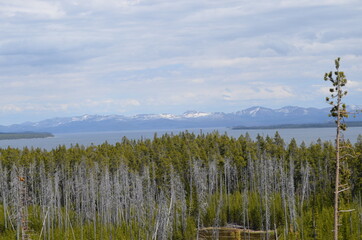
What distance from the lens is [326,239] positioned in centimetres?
6103

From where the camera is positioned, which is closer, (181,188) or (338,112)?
(338,112)

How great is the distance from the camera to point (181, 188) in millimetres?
78562

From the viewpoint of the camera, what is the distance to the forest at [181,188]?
7638 cm

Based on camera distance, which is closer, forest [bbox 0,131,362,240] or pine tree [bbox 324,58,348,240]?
pine tree [bbox 324,58,348,240]

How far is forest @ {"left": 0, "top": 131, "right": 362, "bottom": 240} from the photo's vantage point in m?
76.4

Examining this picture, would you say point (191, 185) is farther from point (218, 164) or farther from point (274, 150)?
point (274, 150)

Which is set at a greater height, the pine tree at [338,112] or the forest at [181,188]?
the pine tree at [338,112]

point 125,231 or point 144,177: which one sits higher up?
point 144,177

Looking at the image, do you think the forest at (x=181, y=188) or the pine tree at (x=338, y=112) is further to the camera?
the forest at (x=181, y=188)

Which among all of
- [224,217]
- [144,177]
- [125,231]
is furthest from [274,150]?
[125,231]

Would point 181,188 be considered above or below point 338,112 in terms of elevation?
below

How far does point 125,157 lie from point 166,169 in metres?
22.0

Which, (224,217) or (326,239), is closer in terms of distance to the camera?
(326,239)

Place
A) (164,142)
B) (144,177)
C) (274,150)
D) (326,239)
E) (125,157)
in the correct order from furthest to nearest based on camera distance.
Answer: (164,142) → (274,150) → (125,157) → (144,177) → (326,239)
